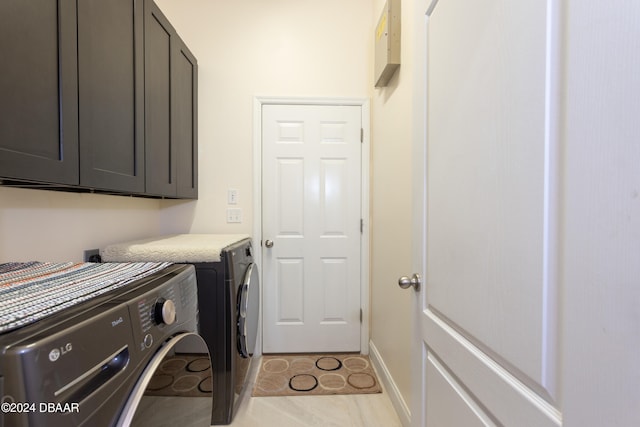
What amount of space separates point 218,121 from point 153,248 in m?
1.17

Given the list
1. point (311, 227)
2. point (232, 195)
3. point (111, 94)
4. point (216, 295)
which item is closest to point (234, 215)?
point (232, 195)

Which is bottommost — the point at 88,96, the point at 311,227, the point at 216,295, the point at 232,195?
the point at 216,295

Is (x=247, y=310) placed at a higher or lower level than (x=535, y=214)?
lower

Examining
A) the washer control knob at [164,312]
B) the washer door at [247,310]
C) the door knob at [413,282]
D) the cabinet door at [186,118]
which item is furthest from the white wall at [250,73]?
the washer control knob at [164,312]

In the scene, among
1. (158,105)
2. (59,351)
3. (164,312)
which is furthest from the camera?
(158,105)

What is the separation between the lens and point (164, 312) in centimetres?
66

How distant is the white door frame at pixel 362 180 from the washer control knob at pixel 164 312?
4.45 ft

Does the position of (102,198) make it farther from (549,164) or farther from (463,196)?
(549,164)

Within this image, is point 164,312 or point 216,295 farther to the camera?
point 216,295

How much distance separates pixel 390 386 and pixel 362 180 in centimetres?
141

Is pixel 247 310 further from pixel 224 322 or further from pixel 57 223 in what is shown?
pixel 57 223

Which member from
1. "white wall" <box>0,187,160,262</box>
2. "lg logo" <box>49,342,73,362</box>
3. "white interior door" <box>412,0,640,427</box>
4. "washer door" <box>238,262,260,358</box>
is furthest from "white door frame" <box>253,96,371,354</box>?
"lg logo" <box>49,342,73,362</box>

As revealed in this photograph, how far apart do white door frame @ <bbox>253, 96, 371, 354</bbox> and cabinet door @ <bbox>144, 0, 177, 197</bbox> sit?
605mm

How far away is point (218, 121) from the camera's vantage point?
205 centimetres
